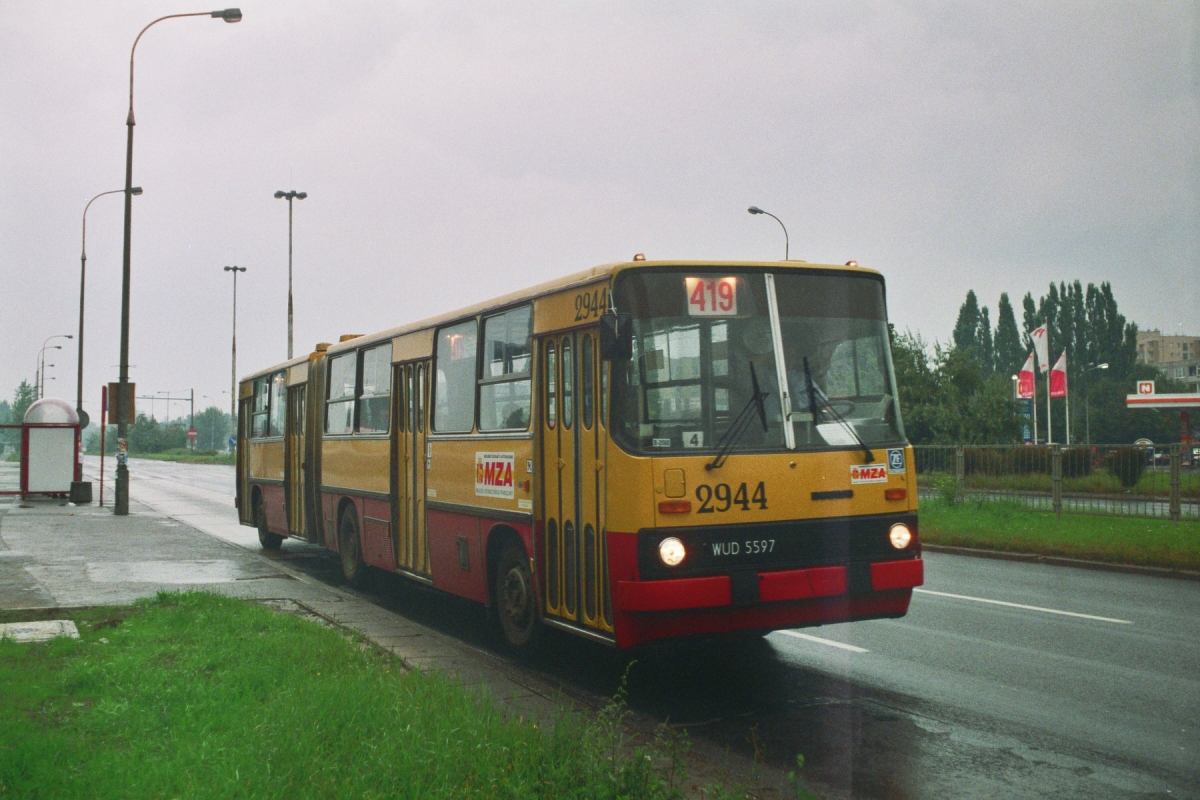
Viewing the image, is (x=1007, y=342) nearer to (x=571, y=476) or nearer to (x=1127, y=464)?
(x=1127, y=464)

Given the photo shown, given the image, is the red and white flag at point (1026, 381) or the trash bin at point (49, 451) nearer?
the trash bin at point (49, 451)

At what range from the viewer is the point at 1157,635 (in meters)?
9.74

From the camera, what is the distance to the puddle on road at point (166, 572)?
13341 millimetres

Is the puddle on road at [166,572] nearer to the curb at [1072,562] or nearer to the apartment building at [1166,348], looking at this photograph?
the curb at [1072,562]

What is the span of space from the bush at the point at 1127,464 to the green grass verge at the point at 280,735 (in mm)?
14051

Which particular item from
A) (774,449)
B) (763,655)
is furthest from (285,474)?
(774,449)

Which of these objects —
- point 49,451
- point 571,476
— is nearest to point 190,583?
point 571,476

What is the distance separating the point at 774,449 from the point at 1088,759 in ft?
8.36

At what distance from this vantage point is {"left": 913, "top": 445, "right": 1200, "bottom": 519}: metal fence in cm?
1781

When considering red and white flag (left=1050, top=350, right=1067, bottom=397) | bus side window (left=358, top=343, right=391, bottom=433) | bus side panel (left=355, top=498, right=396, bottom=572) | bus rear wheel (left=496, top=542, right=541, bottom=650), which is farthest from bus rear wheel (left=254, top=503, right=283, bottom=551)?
red and white flag (left=1050, top=350, right=1067, bottom=397)

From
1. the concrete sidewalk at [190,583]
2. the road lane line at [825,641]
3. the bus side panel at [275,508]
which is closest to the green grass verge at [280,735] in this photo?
the concrete sidewalk at [190,583]

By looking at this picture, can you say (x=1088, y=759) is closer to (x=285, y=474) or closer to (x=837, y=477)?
(x=837, y=477)

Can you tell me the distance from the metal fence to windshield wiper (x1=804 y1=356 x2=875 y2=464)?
964 cm

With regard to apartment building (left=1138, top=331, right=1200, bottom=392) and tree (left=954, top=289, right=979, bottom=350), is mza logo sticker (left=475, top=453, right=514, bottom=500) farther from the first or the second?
apartment building (left=1138, top=331, right=1200, bottom=392)
